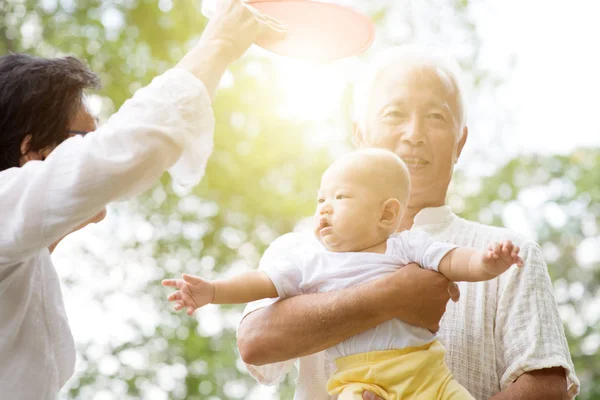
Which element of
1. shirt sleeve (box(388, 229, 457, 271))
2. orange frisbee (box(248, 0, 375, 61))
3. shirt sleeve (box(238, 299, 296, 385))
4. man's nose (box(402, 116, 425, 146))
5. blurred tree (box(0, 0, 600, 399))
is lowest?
blurred tree (box(0, 0, 600, 399))

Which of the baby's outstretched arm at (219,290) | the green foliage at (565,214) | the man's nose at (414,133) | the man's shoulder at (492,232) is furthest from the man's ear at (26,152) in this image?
the green foliage at (565,214)

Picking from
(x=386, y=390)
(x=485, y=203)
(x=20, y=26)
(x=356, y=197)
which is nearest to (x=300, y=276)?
(x=356, y=197)

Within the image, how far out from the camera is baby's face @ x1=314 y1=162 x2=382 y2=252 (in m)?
1.64

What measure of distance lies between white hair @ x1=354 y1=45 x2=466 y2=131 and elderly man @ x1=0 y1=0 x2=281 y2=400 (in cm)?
51

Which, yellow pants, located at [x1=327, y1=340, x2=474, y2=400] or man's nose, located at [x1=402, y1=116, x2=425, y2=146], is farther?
man's nose, located at [x1=402, y1=116, x2=425, y2=146]

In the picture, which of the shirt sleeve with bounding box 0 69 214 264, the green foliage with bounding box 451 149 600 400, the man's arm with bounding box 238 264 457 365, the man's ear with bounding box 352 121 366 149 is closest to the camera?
the shirt sleeve with bounding box 0 69 214 264

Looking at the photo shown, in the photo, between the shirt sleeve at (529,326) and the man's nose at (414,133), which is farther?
→ the man's nose at (414,133)

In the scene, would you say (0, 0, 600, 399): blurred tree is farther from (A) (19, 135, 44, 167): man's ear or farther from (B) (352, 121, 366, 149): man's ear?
(A) (19, 135, 44, 167): man's ear

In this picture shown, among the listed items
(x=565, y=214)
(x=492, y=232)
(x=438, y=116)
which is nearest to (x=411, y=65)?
(x=438, y=116)

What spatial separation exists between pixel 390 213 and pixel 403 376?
0.38m

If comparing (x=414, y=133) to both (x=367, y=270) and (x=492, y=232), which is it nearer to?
(x=492, y=232)

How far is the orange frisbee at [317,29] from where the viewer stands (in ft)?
6.05

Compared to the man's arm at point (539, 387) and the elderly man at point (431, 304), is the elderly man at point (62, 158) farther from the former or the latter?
the man's arm at point (539, 387)

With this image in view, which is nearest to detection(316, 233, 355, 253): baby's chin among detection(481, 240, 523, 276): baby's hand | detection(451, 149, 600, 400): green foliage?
detection(481, 240, 523, 276): baby's hand
